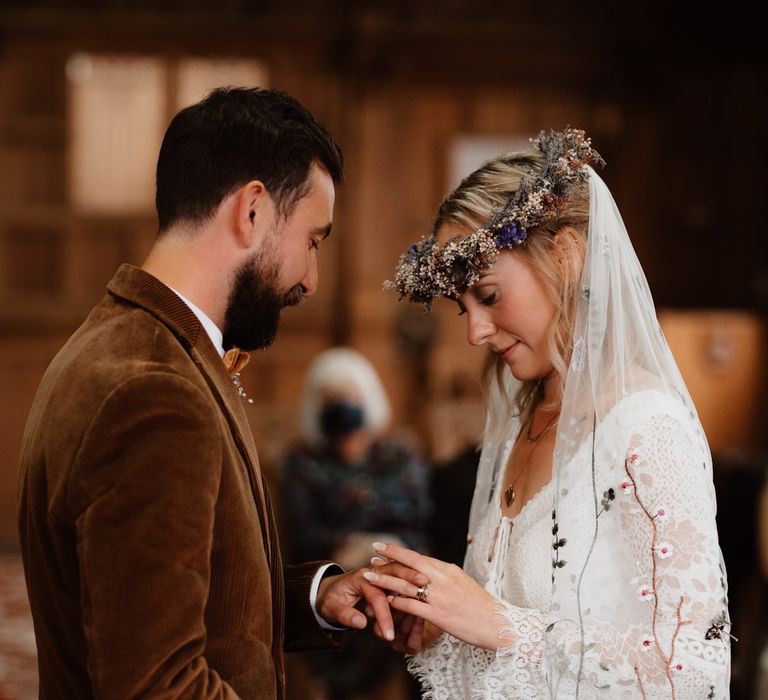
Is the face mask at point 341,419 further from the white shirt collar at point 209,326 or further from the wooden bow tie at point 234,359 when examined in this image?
the white shirt collar at point 209,326

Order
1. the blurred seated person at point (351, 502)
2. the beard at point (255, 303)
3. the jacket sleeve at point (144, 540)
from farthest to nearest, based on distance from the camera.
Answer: the blurred seated person at point (351, 502)
the beard at point (255, 303)
the jacket sleeve at point (144, 540)

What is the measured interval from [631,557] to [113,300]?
1040 millimetres

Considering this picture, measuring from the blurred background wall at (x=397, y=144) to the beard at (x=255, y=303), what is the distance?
5.20 metres

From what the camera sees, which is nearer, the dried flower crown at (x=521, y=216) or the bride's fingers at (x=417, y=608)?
the bride's fingers at (x=417, y=608)

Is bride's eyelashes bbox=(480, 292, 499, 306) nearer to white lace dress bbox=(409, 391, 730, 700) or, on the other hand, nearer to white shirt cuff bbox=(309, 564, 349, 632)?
white lace dress bbox=(409, 391, 730, 700)

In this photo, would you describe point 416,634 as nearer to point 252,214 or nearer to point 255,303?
point 255,303

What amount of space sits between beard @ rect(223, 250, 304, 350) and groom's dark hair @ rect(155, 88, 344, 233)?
0.11 m

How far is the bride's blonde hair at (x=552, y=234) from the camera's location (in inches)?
85.0

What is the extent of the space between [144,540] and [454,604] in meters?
0.70

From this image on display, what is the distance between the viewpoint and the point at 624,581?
1.95 meters

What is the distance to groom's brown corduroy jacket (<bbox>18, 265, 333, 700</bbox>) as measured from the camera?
1485 millimetres

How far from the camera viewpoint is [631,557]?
1.93 meters

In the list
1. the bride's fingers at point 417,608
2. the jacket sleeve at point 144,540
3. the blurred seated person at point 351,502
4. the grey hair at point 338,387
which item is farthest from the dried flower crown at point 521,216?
the grey hair at point 338,387

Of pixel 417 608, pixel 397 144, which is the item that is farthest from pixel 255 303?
pixel 397 144
